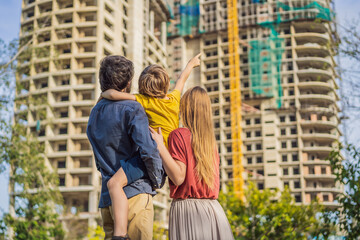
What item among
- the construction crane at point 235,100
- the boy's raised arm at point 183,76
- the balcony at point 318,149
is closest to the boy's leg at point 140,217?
the boy's raised arm at point 183,76

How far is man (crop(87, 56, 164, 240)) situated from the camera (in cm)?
312

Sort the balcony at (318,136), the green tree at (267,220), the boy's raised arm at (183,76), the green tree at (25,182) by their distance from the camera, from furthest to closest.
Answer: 1. the balcony at (318,136)
2. the green tree at (267,220)
3. the green tree at (25,182)
4. the boy's raised arm at (183,76)

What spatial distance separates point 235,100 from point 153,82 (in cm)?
6844

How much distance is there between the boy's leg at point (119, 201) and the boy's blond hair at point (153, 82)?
0.71m

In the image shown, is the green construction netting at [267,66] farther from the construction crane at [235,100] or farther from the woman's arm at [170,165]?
the woman's arm at [170,165]

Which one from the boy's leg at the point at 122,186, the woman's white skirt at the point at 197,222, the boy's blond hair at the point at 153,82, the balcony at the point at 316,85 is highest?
the balcony at the point at 316,85

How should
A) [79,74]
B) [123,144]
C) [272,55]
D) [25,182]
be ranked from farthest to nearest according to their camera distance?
[272,55]
[79,74]
[25,182]
[123,144]

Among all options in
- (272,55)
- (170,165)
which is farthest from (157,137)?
(272,55)

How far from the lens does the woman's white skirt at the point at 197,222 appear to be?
342cm

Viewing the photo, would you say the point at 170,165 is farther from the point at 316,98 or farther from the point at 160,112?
the point at 316,98

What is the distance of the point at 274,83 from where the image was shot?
6850 centimetres

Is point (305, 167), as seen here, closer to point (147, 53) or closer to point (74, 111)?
point (147, 53)

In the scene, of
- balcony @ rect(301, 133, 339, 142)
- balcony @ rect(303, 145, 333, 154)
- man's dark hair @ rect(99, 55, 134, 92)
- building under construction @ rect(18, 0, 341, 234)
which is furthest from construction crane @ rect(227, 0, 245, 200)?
man's dark hair @ rect(99, 55, 134, 92)

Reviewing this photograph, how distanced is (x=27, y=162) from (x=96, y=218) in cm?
3009
